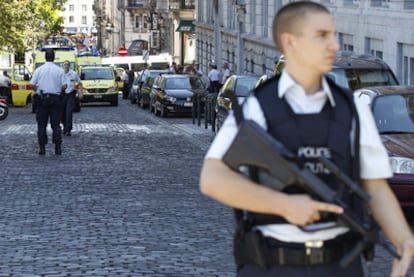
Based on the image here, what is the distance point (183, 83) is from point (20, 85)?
1350cm

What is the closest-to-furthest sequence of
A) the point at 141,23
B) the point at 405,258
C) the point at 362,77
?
Answer: the point at 405,258 → the point at 362,77 → the point at 141,23

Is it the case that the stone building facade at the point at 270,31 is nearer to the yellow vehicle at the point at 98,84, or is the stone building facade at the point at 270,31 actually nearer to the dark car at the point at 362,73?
the yellow vehicle at the point at 98,84

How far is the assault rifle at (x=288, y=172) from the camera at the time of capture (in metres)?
4.05

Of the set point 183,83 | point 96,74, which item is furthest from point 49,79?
point 96,74

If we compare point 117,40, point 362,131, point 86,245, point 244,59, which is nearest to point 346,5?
point 244,59

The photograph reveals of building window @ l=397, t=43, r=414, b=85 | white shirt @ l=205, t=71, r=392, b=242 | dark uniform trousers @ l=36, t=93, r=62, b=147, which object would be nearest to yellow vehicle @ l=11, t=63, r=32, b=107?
building window @ l=397, t=43, r=414, b=85

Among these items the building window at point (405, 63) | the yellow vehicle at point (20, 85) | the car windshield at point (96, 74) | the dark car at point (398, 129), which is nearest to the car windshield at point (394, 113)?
the dark car at point (398, 129)

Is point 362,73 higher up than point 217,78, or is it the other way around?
point 362,73

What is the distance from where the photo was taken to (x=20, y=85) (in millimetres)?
52969

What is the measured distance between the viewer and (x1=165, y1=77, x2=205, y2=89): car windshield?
41.2 metres

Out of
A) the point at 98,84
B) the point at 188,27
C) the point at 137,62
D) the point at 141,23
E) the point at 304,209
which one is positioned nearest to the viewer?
the point at 304,209

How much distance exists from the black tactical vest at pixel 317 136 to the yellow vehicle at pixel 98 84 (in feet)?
152

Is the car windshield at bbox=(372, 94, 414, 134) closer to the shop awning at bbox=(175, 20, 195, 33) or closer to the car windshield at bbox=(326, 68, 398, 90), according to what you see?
the car windshield at bbox=(326, 68, 398, 90)

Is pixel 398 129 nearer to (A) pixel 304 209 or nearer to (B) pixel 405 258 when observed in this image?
(B) pixel 405 258
